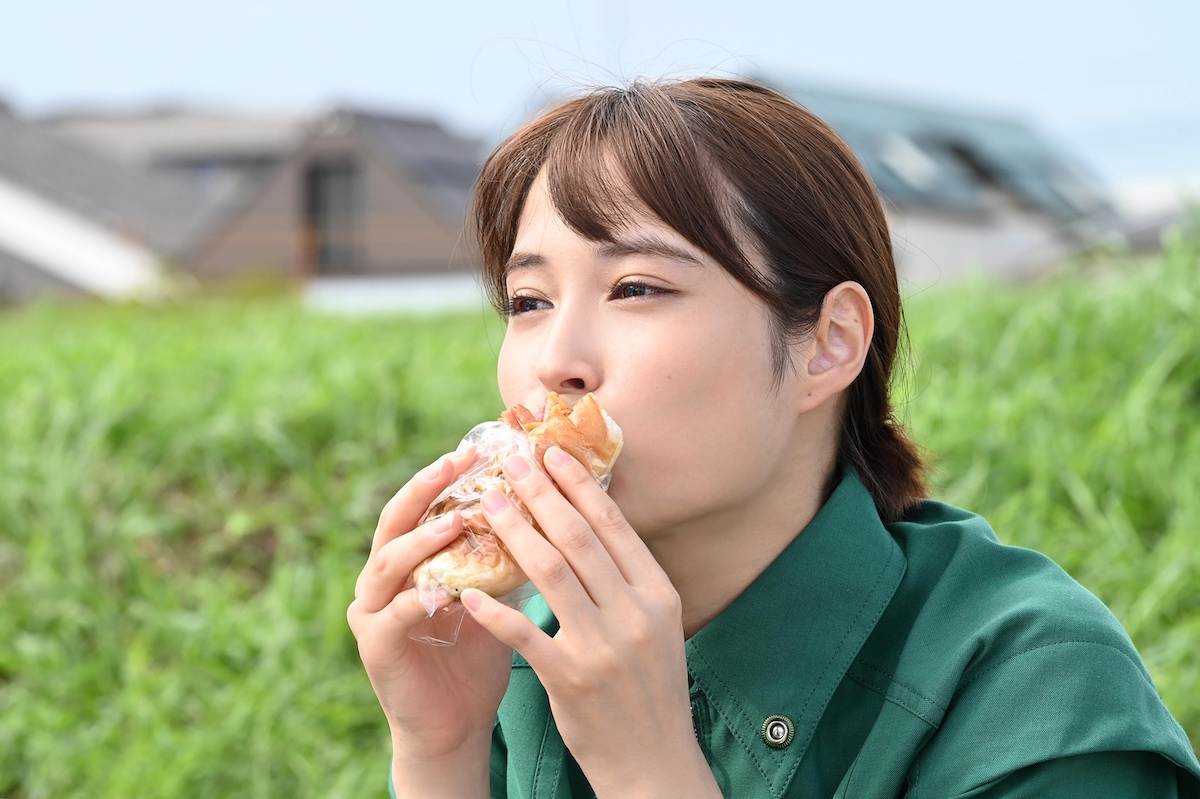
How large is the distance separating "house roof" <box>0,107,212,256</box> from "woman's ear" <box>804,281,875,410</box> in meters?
29.0

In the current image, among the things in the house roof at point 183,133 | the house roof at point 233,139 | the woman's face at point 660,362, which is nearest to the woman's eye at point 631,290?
the woman's face at point 660,362

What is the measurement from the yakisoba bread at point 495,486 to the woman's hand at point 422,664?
0.02 metres

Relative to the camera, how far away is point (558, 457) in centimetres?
154

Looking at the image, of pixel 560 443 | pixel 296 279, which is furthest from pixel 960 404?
pixel 296 279

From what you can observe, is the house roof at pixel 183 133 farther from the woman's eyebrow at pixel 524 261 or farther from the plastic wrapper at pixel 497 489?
the plastic wrapper at pixel 497 489

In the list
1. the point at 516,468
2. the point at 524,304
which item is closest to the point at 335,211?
the point at 524,304

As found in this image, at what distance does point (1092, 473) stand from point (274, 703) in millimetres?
2724

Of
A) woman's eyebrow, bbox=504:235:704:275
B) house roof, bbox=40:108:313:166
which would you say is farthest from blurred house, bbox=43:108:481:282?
woman's eyebrow, bbox=504:235:704:275

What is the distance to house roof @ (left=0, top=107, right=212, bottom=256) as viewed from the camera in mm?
29328

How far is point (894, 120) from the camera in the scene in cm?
2578

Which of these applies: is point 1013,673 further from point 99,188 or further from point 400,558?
point 99,188

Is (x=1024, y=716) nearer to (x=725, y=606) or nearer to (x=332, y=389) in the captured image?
(x=725, y=606)

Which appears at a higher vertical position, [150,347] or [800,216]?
[800,216]

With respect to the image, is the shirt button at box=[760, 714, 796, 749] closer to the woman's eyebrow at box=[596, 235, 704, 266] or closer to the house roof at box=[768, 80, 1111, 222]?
the woman's eyebrow at box=[596, 235, 704, 266]
